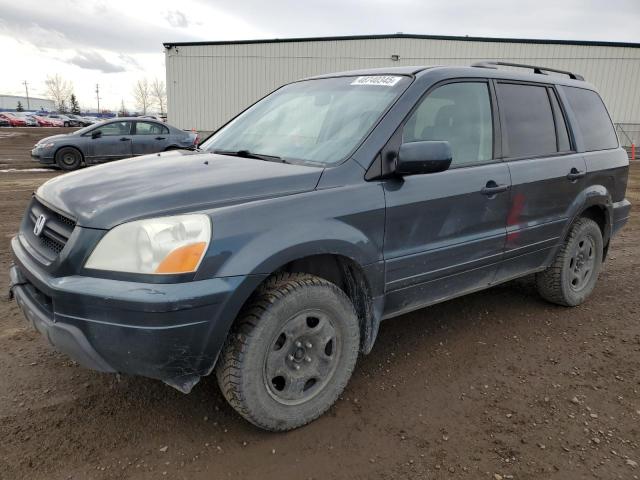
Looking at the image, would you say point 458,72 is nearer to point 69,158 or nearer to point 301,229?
point 301,229

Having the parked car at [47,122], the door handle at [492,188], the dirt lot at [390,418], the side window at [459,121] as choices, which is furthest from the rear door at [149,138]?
the parked car at [47,122]

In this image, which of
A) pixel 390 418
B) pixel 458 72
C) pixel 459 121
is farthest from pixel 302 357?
pixel 458 72

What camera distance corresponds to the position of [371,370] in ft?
10.5

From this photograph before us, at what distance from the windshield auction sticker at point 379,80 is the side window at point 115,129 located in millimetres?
11471

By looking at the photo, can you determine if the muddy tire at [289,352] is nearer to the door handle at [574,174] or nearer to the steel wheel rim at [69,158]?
the door handle at [574,174]

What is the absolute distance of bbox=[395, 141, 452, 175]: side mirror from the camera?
260 centimetres

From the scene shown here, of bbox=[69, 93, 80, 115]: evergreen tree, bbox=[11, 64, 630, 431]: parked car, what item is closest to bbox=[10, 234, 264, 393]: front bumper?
bbox=[11, 64, 630, 431]: parked car

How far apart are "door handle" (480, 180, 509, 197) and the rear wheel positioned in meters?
12.3

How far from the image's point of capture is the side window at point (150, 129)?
13383mm

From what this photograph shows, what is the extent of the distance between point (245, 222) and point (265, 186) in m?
0.28

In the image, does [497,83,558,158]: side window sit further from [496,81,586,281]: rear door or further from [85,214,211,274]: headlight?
[85,214,211,274]: headlight

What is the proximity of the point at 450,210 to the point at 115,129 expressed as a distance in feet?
40.3

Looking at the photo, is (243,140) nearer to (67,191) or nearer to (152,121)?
(67,191)

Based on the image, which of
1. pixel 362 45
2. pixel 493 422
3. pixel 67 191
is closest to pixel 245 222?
pixel 67 191
